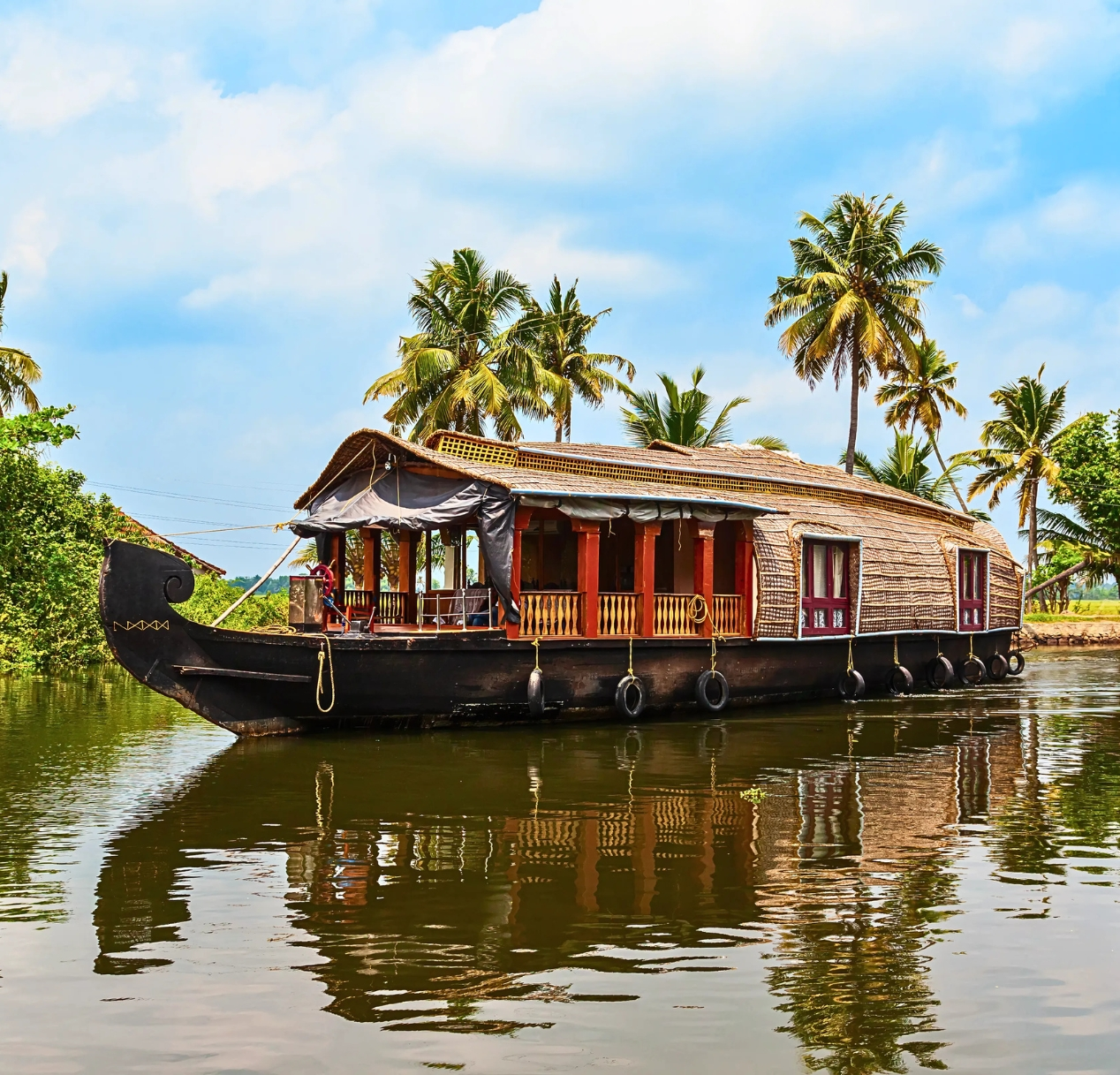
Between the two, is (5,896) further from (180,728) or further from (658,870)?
(180,728)

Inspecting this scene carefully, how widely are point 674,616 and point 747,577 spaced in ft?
4.37

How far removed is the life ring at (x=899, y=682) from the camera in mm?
17109

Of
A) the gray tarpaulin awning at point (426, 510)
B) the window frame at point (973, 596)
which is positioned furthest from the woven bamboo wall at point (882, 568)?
the gray tarpaulin awning at point (426, 510)

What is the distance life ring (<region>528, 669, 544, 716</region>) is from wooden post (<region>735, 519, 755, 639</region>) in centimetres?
346

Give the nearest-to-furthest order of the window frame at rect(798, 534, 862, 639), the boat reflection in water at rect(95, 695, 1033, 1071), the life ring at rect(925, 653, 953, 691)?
the boat reflection in water at rect(95, 695, 1033, 1071) < the window frame at rect(798, 534, 862, 639) < the life ring at rect(925, 653, 953, 691)

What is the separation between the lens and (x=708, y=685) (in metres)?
14.2

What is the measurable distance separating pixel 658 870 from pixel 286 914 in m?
2.02

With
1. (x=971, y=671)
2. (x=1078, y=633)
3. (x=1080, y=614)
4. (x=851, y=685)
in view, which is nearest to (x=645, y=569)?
(x=851, y=685)

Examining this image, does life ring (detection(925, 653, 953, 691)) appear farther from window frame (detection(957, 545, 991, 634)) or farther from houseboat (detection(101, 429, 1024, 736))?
window frame (detection(957, 545, 991, 634))

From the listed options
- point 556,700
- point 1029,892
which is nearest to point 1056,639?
point 556,700

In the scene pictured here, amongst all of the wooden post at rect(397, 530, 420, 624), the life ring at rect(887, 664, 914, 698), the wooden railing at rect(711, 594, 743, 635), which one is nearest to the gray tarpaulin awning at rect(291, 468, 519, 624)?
the wooden post at rect(397, 530, 420, 624)

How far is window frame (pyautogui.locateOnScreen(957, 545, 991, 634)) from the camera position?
Result: 18.8 meters

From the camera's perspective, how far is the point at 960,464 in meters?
37.3

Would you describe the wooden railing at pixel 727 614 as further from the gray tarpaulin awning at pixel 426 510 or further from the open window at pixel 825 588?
the gray tarpaulin awning at pixel 426 510
